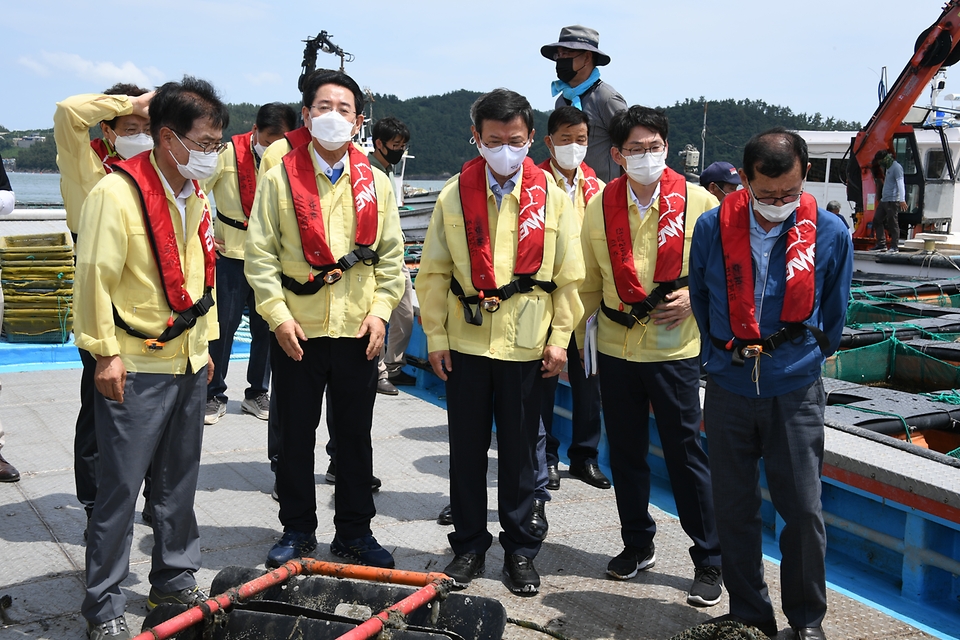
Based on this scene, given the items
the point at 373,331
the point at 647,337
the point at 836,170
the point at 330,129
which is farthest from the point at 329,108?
the point at 836,170

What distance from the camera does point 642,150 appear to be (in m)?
3.83

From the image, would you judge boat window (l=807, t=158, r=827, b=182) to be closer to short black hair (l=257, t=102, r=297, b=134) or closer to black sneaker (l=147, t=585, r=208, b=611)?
short black hair (l=257, t=102, r=297, b=134)

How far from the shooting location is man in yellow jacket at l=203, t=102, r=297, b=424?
580cm

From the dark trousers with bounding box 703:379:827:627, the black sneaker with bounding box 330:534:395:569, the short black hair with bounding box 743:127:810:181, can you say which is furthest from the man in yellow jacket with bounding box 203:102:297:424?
the short black hair with bounding box 743:127:810:181

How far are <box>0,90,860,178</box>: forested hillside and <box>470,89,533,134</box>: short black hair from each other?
28722mm

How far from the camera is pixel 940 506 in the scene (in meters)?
3.87

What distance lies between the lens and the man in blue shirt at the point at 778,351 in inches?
123

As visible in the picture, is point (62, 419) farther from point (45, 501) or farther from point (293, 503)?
point (293, 503)

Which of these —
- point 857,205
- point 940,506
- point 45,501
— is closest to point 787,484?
point 940,506

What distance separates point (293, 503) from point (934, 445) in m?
4.01

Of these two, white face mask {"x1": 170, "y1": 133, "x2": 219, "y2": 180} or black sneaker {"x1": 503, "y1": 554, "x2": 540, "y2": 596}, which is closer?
white face mask {"x1": 170, "y1": 133, "x2": 219, "y2": 180}

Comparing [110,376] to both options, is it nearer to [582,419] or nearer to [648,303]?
[648,303]

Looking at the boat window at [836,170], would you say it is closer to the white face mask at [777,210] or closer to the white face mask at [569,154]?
the white face mask at [569,154]

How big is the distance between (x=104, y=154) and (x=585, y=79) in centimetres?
278
